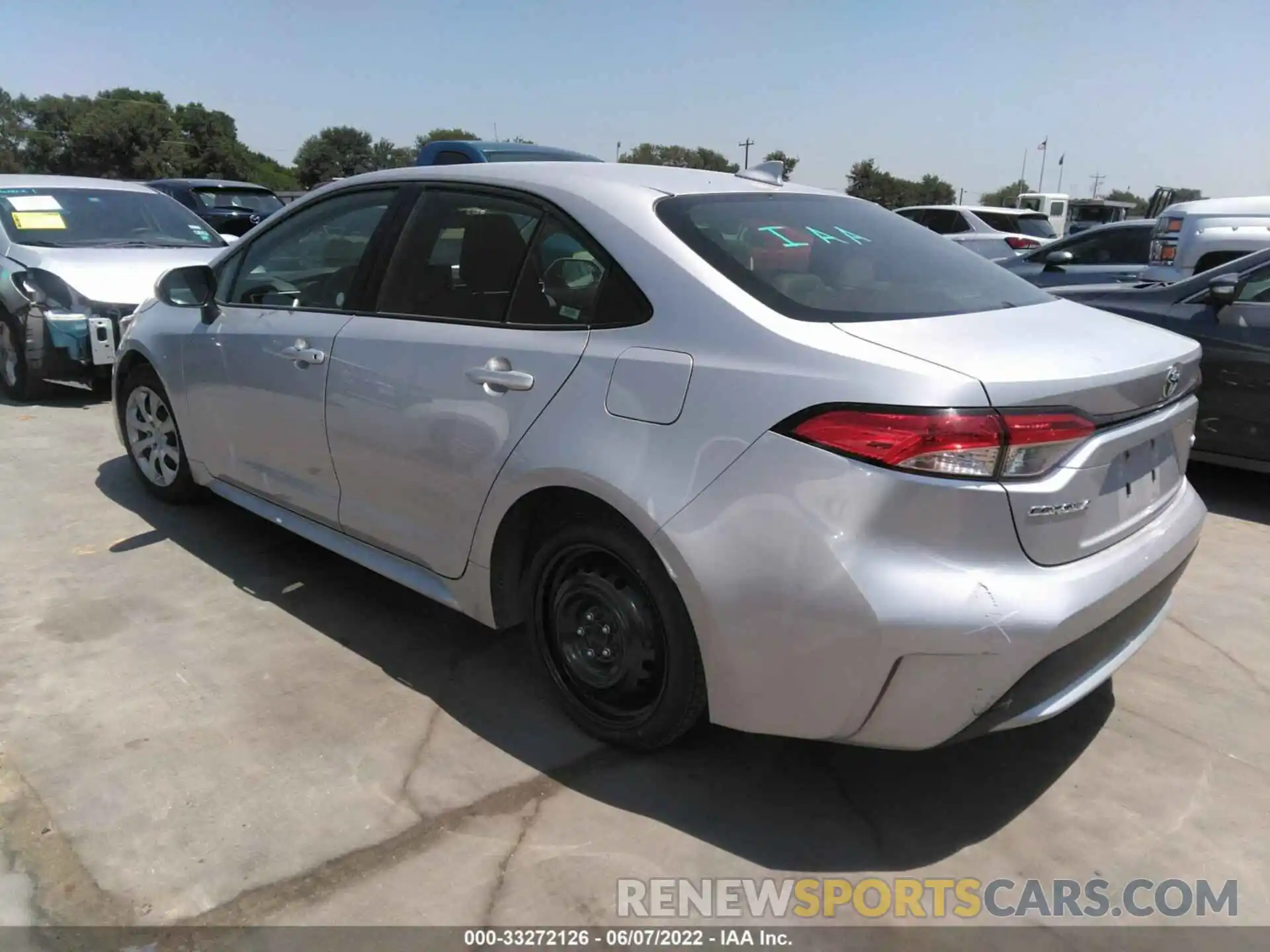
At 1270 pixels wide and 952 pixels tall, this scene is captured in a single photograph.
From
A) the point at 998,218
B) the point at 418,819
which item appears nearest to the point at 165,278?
the point at 418,819

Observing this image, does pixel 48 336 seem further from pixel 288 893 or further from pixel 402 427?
pixel 288 893

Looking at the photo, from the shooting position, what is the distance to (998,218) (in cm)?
1684

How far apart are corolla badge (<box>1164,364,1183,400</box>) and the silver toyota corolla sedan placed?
0.01 metres

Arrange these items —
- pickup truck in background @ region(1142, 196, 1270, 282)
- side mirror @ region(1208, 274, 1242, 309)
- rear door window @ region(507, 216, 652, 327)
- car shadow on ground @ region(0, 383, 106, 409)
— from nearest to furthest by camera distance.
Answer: rear door window @ region(507, 216, 652, 327), side mirror @ region(1208, 274, 1242, 309), car shadow on ground @ region(0, 383, 106, 409), pickup truck in background @ region(1142, 196, 1270, 282)

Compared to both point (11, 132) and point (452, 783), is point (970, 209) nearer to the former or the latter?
point (452, 783)

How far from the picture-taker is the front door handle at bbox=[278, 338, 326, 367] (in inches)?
133

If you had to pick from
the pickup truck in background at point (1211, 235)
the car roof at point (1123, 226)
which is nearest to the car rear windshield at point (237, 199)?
the car roof at point (1123, 226)

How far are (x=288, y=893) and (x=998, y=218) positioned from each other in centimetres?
1721

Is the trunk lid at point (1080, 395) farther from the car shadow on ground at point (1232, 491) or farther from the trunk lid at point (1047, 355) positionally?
the car shadow on ground at point (1232, 491)

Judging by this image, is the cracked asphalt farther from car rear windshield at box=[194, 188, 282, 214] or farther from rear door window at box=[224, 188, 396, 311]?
car rear windshield at box=[194, 188, 282, 214]

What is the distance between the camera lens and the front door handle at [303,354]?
337cm

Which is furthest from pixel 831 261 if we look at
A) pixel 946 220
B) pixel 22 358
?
pixel 946 220

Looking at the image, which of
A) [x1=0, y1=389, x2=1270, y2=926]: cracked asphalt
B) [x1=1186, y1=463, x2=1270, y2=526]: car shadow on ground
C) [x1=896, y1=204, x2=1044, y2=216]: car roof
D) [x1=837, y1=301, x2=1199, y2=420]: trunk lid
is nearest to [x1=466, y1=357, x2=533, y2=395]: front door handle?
[x1=837, y1=301, x2=1199, y2=420]: trunk lid

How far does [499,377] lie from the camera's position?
2770mm
